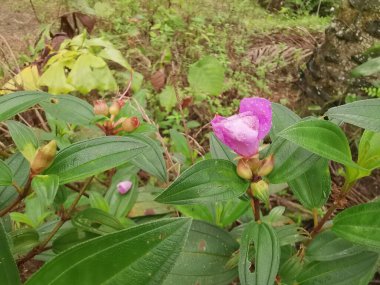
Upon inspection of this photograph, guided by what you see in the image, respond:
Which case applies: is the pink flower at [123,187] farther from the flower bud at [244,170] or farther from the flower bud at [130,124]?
the flower bud at [244,170]

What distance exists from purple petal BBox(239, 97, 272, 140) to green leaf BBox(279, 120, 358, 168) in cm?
5

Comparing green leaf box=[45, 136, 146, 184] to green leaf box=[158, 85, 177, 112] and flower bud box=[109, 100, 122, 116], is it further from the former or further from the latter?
green leaf box=[158, 85, 177, 112]

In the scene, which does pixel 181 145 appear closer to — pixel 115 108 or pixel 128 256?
pixel 115 108

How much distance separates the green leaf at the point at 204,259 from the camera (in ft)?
2.31

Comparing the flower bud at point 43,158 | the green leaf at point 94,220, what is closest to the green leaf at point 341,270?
the green leaf at point 94,220

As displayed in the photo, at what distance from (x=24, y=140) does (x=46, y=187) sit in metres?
0.13

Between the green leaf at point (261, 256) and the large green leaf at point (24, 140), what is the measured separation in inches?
12.6

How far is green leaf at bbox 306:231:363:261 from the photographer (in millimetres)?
699

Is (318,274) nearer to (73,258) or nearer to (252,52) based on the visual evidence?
(73,258)

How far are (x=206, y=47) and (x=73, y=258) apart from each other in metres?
2.43

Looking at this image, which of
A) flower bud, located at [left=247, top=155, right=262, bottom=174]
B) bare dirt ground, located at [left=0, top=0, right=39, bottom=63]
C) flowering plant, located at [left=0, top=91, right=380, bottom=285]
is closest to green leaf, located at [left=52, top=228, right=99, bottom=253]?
flowering plant, located at [left=0, top=91, right=380, bottom=285]

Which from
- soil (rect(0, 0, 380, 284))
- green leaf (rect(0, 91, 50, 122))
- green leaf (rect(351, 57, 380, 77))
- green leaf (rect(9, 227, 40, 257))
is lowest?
soil (rect(0, 0, 380, 284))

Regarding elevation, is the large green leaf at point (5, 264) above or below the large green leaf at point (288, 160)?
above

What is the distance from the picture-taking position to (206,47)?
271 centimetres
